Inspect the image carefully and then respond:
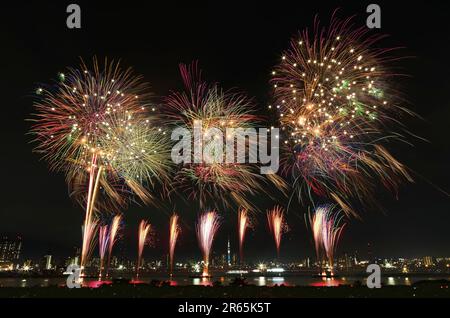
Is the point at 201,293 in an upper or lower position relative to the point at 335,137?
lower

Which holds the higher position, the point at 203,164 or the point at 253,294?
the point at 203,164

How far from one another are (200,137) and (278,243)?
2122 cm

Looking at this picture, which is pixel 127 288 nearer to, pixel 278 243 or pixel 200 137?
pixel 200 137

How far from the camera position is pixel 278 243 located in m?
42.7

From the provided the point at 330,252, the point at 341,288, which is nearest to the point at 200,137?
the point at 341,288

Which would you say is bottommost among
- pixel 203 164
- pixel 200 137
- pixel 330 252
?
pixel 330 252
